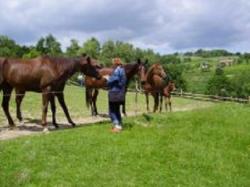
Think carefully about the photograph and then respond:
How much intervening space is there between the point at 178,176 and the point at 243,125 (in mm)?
4647

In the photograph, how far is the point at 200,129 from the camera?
46.5 feet

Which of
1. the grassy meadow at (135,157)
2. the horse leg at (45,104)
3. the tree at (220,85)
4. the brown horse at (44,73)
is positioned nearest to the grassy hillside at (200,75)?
the tree at (220,85)

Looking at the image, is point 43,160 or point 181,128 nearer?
point 43,160

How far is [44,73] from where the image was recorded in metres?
16.4

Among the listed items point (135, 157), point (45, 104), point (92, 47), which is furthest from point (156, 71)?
point (92, 47)

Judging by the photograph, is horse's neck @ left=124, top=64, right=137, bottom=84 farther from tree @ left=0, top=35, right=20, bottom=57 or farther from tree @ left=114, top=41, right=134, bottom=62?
tree @ left=0, top=35, right=20, bottom=57

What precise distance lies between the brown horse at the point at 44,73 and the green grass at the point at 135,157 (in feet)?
9.02

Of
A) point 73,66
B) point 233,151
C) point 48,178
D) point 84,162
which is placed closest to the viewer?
point 48,178

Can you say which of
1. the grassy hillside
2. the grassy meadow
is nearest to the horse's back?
the grassy meadow

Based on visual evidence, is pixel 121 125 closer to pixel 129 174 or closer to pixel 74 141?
pixel 74 141

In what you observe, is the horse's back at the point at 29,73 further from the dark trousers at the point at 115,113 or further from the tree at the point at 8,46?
the tree at the point at 8,46

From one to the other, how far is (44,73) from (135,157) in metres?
5.83

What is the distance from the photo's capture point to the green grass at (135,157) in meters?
10.7

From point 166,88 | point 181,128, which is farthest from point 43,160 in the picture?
point 166,88
